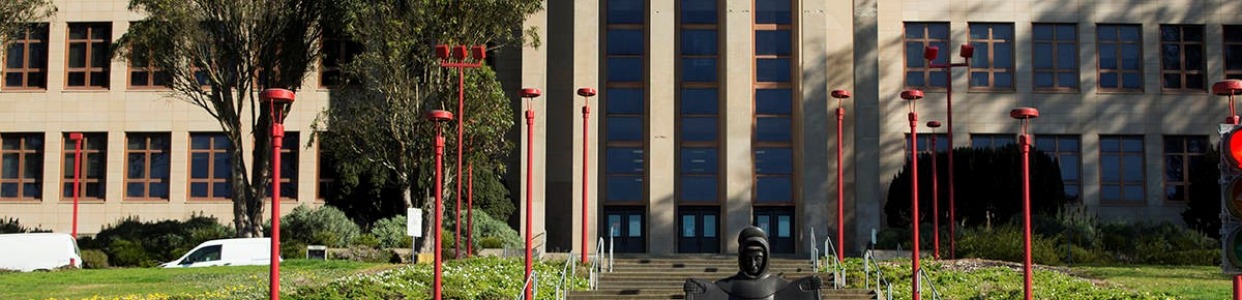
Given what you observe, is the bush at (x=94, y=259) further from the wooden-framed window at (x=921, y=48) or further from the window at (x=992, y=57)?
the window at (x=992, y=57)

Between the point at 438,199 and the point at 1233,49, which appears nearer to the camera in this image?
the point at 438,199

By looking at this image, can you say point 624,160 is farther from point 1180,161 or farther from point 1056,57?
point 1180,161

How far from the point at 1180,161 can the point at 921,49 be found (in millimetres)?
9116

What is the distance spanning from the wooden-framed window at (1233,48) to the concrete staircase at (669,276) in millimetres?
20435

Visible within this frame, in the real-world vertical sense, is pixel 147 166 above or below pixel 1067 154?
below

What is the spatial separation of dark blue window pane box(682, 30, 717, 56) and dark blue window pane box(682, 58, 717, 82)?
0.69ft

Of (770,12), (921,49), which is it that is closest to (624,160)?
(770,12)

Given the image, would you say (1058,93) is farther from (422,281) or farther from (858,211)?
(422,281)

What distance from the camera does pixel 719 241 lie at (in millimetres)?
44969

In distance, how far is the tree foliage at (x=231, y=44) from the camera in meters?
39.2

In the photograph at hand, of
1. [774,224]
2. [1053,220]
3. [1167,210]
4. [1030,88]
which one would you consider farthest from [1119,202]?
[774,224]

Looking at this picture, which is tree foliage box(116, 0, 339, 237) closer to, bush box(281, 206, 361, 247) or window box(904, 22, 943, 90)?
bush box(281, 206, 361, 247)

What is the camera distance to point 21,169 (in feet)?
164

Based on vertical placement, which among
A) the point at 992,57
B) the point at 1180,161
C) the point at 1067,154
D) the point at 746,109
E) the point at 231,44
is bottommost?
the point at 1180,161
